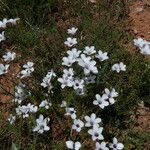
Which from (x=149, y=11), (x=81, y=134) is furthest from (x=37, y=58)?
(x=149, y=11)

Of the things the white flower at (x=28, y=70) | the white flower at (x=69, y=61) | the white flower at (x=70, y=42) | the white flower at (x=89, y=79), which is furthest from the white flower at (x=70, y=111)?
the white flower at (x=70, y=42)

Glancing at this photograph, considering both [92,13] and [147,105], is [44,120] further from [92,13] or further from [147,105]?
[92,13]

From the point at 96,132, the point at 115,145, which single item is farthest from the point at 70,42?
the point at 115,145

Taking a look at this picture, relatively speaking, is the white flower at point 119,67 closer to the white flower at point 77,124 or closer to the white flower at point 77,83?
the white flower at point 77,83

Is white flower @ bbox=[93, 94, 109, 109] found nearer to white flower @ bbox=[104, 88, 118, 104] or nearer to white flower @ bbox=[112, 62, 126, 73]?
white flower @ bbox=[104, 88, 118, 104]

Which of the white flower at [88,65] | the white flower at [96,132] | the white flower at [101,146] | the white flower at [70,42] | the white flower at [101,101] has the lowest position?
the white flower at [101,146]

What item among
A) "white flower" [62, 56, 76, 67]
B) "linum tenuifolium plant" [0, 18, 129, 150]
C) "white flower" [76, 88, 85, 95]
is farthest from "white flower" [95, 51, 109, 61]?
"white flower" [76, 88, 85, 95]

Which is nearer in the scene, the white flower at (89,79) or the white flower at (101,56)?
the white flower at (89,79)
